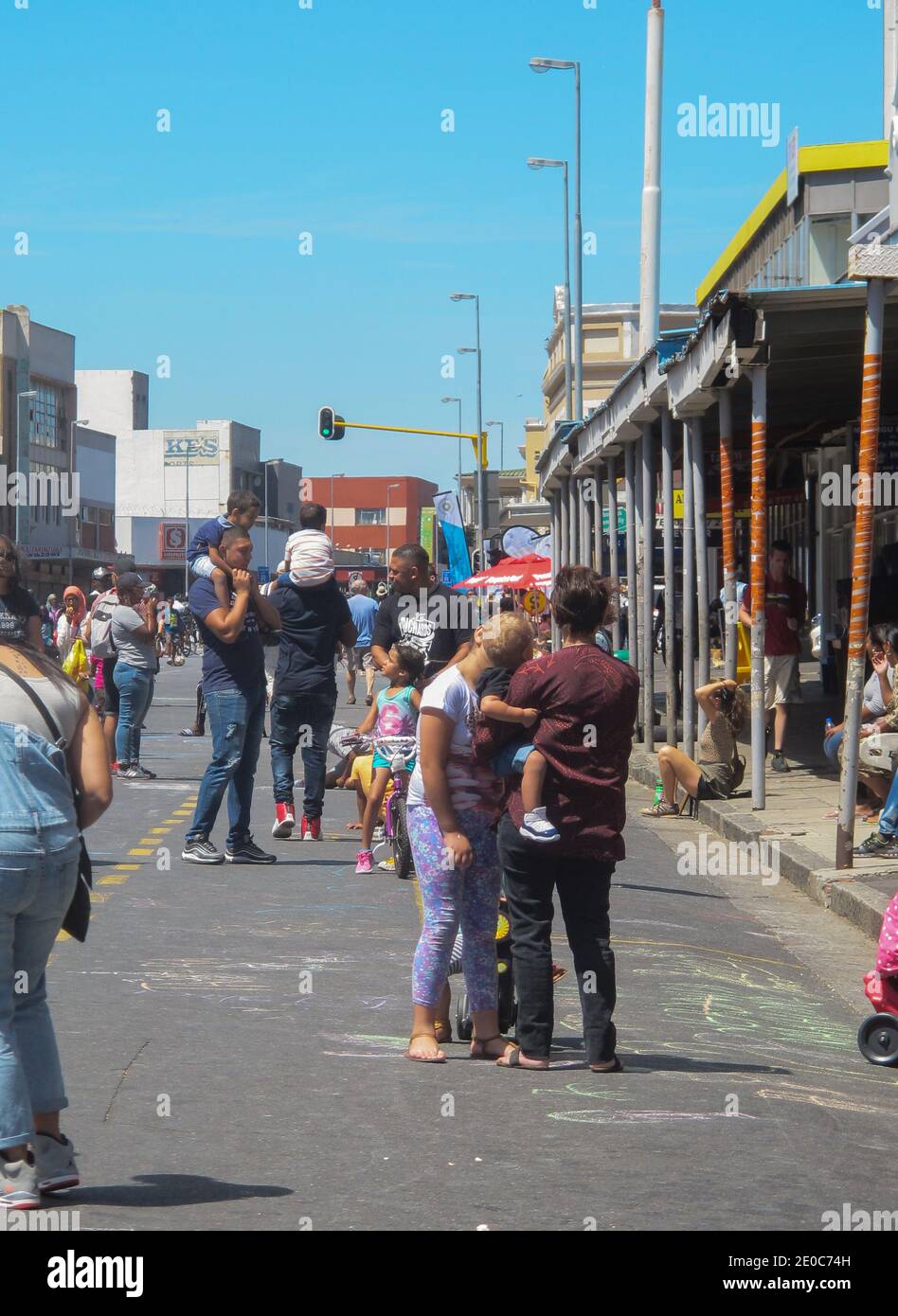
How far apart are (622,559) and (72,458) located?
233 ft

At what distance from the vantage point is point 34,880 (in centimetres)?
489

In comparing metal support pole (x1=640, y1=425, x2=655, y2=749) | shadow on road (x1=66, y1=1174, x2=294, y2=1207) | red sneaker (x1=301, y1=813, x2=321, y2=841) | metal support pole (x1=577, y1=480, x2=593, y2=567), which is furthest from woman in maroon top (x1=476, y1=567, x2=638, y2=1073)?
metal support pole (x1=577, y1=480, x2=593, y2=567)

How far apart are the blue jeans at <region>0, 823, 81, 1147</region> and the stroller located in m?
3.29

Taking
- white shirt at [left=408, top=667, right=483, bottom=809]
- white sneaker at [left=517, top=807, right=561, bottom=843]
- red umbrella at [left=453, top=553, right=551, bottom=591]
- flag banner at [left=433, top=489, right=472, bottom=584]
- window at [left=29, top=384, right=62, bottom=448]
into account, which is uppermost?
window at [left=29, top=384, right=62, bottom=448]

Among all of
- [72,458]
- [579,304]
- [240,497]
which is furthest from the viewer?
[72,458]

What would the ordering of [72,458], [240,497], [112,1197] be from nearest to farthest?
[112,1197]
[240,497]
[72,458]

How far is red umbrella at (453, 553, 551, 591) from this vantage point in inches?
1318

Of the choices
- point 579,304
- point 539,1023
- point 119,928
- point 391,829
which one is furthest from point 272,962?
point 579,304

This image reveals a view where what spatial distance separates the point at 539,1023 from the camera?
267 inches

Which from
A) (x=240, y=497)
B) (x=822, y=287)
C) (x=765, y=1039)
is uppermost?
(x=822, y=287)

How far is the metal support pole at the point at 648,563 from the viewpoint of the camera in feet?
63.8

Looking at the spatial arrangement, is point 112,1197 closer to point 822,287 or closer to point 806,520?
point 822,287

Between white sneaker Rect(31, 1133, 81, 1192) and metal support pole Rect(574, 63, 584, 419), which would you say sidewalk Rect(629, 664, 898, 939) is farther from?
metal support pole Rect(574, 63, 584, 419)

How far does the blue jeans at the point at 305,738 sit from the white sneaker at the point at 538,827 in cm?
593
